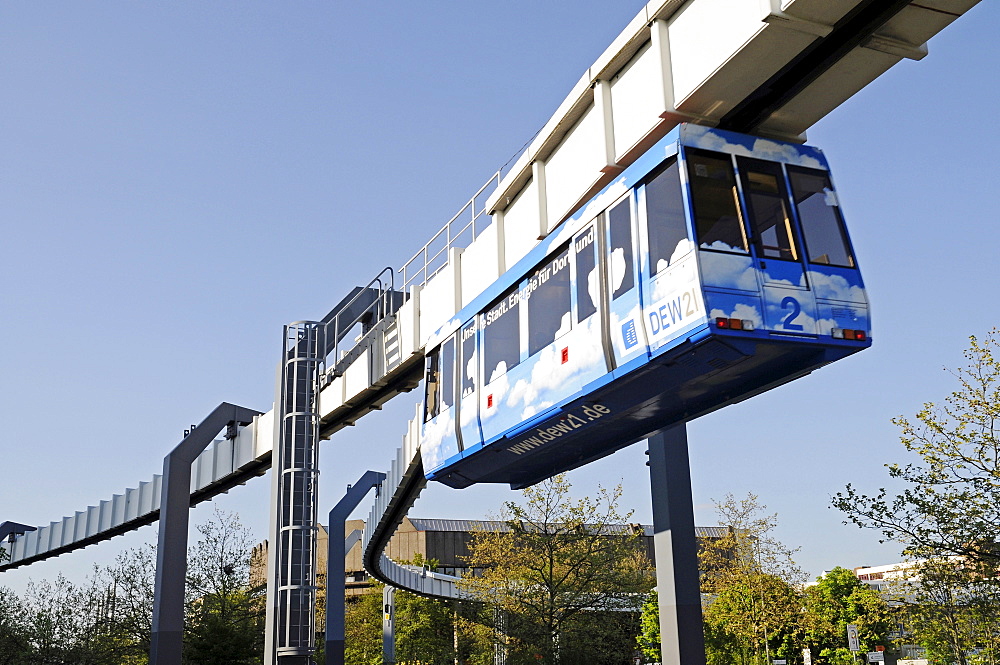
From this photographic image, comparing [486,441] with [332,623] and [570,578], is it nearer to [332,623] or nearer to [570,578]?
[332,623]

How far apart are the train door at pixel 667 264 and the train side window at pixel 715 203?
0.16 metres

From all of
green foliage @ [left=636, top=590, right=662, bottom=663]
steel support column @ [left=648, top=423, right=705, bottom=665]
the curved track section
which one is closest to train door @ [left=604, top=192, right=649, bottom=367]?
steel support column @ [left=648, top=423, right=705, bottom=665]

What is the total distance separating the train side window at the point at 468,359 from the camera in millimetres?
14773

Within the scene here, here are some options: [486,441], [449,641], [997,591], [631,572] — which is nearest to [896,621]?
[997,591]

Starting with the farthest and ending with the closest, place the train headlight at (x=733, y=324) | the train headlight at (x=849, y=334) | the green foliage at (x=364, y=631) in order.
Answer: the green foliage at (x=364, y=631), the train headlight at (x=849, y=334), the train headlight at (x=733, y=324)

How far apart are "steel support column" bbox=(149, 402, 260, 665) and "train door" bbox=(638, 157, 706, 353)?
17764 mm

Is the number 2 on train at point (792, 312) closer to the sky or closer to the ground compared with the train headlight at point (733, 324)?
closer to the sky

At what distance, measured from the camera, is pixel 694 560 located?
57.5 ft

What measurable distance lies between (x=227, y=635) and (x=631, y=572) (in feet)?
48.4

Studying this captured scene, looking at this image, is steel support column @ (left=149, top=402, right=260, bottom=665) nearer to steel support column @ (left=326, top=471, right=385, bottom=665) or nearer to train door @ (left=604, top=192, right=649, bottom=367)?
steel support column @ (left=326, top=471, right=385, bottom=665)

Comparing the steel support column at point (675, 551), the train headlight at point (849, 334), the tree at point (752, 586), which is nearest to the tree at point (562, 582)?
the tree at point (752, 586)

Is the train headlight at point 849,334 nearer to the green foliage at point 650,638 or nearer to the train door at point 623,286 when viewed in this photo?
the train door at point 623,286

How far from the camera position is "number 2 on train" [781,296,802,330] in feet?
33.5

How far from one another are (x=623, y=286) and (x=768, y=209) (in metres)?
1.77
